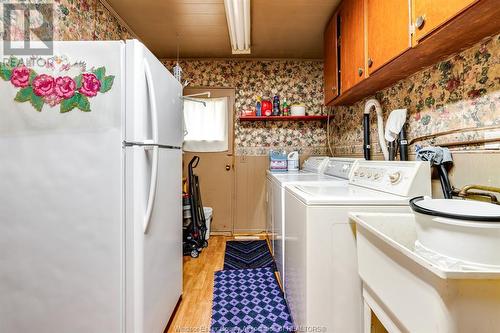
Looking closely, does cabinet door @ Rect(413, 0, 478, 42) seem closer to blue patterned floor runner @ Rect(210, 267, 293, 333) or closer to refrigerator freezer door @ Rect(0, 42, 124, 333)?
refrigerator freezer door @ Rect(0, 42, 124, 333)

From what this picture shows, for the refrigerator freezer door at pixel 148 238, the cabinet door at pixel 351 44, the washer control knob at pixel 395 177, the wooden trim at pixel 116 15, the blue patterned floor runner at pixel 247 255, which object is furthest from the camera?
the blue patterned floor runner at pixel 247 255

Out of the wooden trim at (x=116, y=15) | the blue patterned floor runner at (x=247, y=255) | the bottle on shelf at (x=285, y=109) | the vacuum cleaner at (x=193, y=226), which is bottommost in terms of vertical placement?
the blue patterned floor runner at (x=247, y=255)

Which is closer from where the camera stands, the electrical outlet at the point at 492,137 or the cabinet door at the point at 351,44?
the electrical outlet at the point at 492,137

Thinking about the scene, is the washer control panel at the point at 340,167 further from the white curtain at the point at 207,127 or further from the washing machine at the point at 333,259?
the white curtain at the point at 207,127

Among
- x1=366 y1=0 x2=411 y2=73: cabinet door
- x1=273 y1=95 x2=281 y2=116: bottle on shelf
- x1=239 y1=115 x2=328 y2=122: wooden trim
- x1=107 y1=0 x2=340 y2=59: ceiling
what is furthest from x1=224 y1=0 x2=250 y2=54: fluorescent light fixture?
x1=366 y1=0 x2=411 y2=73: cabinet door

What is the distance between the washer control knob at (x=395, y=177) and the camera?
53.4 inches

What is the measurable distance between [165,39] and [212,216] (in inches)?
90.3

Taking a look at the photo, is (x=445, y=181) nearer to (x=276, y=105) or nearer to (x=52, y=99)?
(x=52, y=99)

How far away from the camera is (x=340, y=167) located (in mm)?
2295

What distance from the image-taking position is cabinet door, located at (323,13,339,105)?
2.32 metres

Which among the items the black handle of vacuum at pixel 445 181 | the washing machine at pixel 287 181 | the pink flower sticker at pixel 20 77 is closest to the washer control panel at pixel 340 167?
the washing machine at pixel 287 181

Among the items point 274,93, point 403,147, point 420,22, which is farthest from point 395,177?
point 274,93

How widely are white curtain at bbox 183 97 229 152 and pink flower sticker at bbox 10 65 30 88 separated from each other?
2.38 metres

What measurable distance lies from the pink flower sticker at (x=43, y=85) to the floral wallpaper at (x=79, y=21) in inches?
21.4
